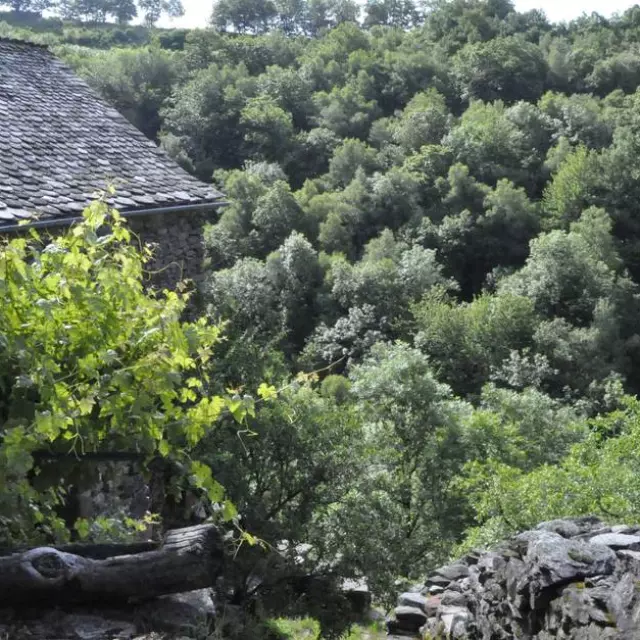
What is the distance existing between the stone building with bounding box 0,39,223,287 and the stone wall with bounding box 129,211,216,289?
0.04 feet

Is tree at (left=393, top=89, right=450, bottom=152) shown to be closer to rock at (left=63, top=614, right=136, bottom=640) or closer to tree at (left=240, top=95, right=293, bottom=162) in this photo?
tree at (left=240, top=95, right=293, bottom=162)

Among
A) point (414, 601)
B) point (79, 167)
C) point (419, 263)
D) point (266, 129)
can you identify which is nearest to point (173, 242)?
point (79, 167)

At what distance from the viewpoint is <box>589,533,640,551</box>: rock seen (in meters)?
7.11

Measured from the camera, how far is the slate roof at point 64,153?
884 centimetres

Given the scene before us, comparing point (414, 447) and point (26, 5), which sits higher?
point (26, 5)

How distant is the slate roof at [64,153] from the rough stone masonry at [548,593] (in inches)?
191

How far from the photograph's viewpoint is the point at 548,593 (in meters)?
6.70

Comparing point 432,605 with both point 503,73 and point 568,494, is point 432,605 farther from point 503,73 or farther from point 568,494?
point 503,73

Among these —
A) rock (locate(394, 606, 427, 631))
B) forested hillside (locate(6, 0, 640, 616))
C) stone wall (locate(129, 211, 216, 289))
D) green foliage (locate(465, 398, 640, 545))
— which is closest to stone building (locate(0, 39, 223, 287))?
stone wall (locate(129, 211, 216, 289))

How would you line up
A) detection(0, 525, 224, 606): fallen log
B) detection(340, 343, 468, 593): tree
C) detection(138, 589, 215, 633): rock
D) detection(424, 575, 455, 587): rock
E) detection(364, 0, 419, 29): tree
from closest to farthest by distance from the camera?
detection(0, 525, 224, 606): fallen log < detection(138, 589, 215, 633): rock < detection(424, 575, 455, 587): rock < detection(340, 343, 468, 593): tree < detection(364, 0, 419, 29): tree

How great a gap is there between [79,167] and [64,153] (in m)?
0.31

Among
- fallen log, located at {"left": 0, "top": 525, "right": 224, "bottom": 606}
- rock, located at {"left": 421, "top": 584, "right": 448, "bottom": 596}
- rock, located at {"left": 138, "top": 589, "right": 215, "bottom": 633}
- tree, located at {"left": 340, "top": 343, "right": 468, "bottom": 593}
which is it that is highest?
fallen log, located at {"left": 0, "top": 525, "right": 224, "bottom": 606}

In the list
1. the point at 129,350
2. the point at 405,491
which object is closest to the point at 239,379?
the point at 129,350

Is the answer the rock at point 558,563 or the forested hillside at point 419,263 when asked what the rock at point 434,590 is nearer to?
the forested hillside at point 419,263
